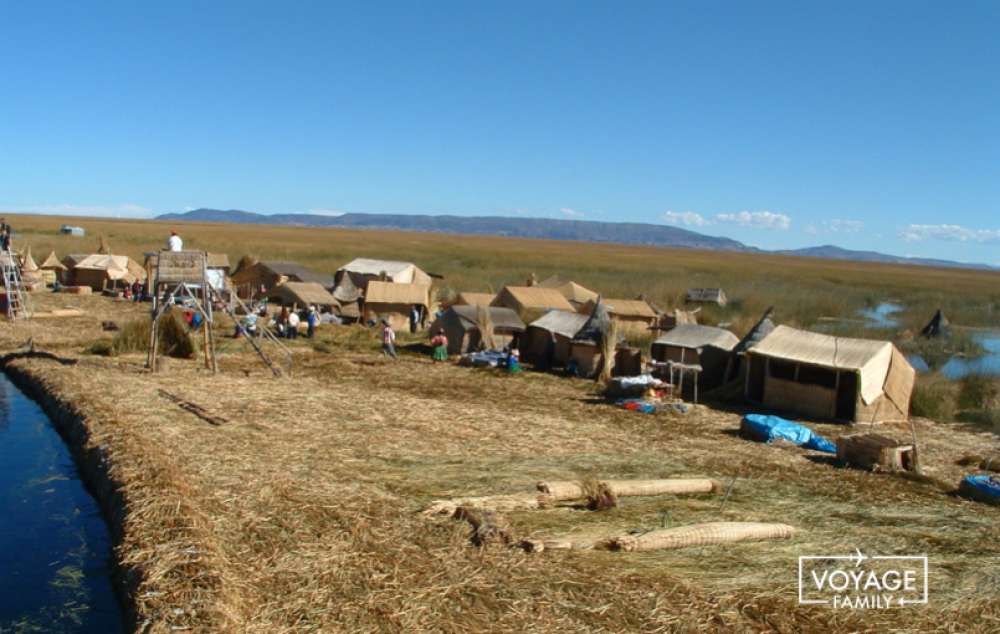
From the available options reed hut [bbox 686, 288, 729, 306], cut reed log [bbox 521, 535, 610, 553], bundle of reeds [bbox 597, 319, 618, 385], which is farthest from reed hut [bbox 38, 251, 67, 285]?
cut reed log [bbox 521, 535, 610, 553]

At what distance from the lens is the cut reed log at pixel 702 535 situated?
7.65 metres

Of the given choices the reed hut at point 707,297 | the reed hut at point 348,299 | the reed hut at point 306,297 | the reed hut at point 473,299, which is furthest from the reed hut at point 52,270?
the reed hut at point 707,297

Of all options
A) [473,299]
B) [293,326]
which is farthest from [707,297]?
[293,326]

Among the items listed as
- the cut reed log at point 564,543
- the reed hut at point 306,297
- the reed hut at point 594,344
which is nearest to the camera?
the cut reed log at point 564,543

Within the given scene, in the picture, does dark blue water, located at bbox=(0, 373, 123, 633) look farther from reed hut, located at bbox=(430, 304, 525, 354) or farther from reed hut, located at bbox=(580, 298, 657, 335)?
reed hut, located at bbox=(580, 298, 657, 335)

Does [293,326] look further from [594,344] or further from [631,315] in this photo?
[631,315]

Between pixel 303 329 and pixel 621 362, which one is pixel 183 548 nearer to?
pixel 621 362

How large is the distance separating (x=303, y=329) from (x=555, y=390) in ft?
29.4

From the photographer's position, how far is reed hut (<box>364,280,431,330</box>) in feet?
82.5

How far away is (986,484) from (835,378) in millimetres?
5271

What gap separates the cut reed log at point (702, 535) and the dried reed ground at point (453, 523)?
4.2 inches

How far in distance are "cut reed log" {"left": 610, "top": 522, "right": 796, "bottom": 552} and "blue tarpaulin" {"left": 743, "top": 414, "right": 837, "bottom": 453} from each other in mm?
4986

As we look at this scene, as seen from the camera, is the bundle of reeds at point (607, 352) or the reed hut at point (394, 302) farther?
the reed hut at point (394, 302)

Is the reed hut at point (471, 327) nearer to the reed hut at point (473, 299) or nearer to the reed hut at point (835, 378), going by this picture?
the reed hut at point (473, 299)
